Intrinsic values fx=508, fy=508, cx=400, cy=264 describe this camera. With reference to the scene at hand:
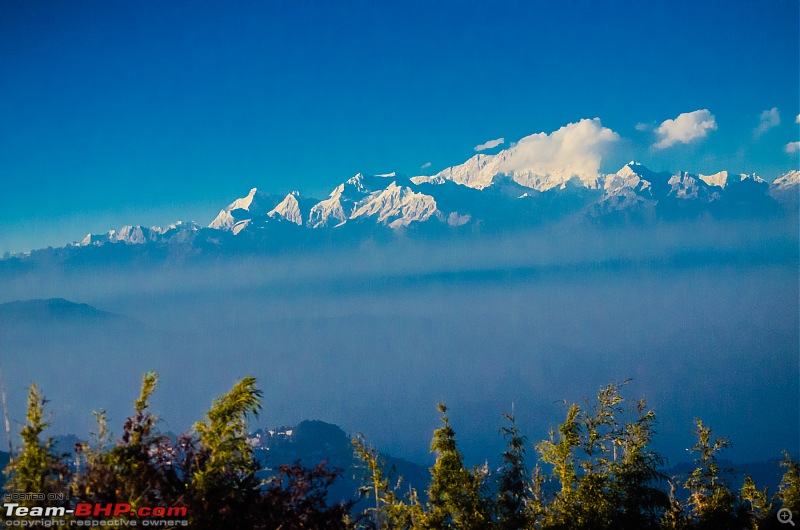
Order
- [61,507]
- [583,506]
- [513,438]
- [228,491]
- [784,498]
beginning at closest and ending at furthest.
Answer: [61,507] → [228,491] → [583,506] → [513,438] → [784,498]

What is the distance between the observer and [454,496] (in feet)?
41.3

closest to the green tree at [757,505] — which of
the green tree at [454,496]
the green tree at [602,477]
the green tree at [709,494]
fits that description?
the green tree at [709,494]

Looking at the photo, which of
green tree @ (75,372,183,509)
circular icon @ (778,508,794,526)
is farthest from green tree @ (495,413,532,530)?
green tree @ (75,372,183,509)

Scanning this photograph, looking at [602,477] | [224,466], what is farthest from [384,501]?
[602,477]

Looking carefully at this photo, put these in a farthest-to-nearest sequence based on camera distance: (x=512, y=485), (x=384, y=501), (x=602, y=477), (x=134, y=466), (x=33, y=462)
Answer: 1. (x=512, y=485)
2. (x=384, y=501)
3. (x=602, y=477)
4. (x=134, y=466)
5. (x=33, y=462)

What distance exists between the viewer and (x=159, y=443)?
9656 mm

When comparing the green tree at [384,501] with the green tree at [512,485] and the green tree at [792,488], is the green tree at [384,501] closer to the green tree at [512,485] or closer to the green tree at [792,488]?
the green tree at [512,485]

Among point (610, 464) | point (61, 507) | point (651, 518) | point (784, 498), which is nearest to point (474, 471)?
point (610, 464)

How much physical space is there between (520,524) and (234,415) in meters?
8.03

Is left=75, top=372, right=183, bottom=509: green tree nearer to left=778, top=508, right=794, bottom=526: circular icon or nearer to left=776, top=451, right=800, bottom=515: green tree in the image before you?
left=778, top=508, right=794, bottom=526: circular icon

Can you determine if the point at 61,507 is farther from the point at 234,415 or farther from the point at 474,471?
the point at 474,471

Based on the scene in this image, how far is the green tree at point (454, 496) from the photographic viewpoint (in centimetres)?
1248

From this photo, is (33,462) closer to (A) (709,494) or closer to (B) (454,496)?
(B) (454,496)

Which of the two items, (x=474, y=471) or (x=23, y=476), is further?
(x=474, y=471)
